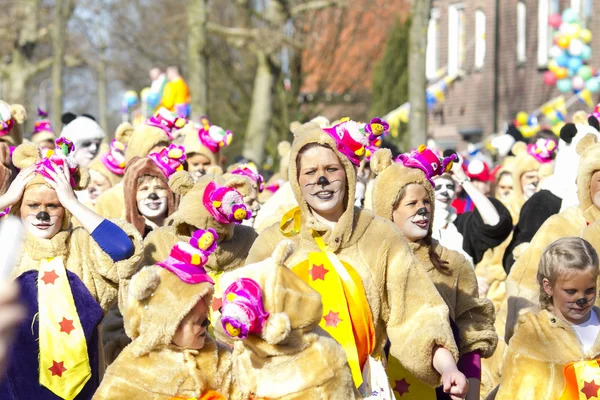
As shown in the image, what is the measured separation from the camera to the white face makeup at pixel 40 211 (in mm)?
5957

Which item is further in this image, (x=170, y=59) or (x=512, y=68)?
(x=170, y=59)

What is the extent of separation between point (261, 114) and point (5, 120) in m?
14.7

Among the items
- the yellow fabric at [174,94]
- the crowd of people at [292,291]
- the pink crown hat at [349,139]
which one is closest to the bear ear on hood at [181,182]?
→ the crowd of people at [292,291]

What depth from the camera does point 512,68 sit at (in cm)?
2897

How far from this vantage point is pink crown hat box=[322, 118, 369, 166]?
17.9 ft

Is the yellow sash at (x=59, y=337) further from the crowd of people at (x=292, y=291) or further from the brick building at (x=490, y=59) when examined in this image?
the brick building at (x=490, y=59)

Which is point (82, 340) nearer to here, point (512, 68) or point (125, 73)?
point (512, 68)

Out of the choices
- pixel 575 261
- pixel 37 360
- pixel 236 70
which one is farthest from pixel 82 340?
pixel 236 70

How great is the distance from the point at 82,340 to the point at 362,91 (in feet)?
101

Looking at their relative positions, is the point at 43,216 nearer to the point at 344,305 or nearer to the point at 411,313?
the point at 344,305

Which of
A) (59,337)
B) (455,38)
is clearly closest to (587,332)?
(59,337)

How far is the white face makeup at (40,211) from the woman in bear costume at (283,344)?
169 centimetres

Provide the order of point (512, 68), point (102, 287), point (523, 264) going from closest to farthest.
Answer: point (102, 287)
point (523, 264)
point (512, 68)

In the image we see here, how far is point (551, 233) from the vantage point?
666 centimetres
